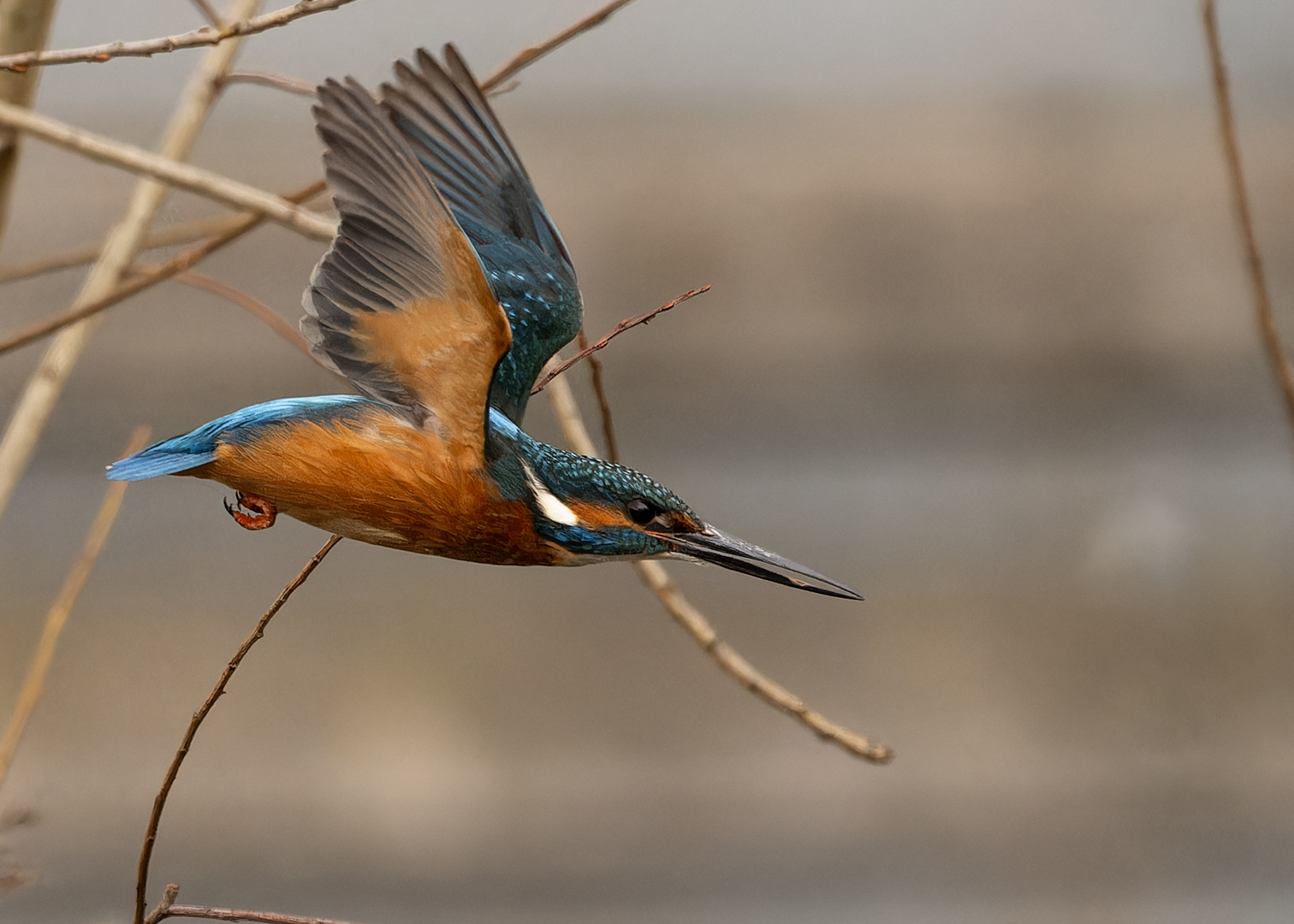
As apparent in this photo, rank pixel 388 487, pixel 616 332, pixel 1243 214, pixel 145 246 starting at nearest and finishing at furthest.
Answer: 1. pixel 388 487
2. pixel 616 332
3. pixel 1243 214
4. pixel 145 246

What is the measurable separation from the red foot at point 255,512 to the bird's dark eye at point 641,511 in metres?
0.16

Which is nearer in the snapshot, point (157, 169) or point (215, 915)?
point (215, 915)

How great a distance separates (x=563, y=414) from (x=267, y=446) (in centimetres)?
35

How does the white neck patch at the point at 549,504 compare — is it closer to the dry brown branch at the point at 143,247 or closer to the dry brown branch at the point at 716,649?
the dry brown branch at the point at 716,649

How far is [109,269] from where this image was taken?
827 millimetres

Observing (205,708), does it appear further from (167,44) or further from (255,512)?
(167,44)

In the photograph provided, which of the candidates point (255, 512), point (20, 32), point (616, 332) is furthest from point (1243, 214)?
point (20, 32)

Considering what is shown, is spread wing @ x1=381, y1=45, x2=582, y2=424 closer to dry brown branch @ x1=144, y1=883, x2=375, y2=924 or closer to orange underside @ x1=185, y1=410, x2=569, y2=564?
orange underside @ x1=185, y1=410, x2=569, y2=564

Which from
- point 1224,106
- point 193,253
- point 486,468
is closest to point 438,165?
point 193,253

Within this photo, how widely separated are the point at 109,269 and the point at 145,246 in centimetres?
16

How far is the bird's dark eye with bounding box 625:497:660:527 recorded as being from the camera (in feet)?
1.74

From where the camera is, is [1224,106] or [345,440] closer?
[345,440]

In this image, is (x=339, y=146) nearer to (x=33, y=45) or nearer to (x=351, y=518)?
(x=351, y=518)

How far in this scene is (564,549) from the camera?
1.72 feet
